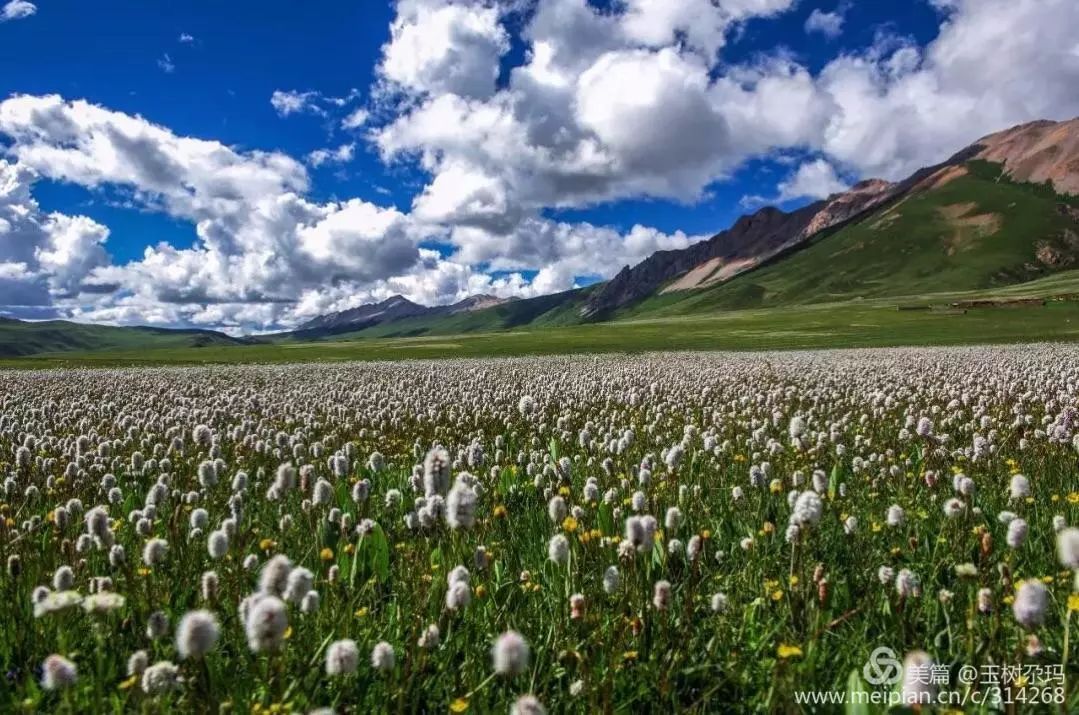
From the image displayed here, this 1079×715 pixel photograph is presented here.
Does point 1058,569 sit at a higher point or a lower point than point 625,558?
lower

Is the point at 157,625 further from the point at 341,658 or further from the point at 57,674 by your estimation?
the point at 341,658

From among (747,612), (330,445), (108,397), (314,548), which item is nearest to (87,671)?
(314,548)

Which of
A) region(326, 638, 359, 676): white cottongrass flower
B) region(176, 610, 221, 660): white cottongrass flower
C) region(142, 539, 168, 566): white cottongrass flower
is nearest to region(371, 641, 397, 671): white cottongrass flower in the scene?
region(326, 638, 359, 676): white cottongrass flower

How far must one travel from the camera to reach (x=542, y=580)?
16.7 ft

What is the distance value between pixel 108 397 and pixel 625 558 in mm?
20369

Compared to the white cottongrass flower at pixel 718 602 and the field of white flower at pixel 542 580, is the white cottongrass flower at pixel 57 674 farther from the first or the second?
the white cottongrass flower at pixel 718 602

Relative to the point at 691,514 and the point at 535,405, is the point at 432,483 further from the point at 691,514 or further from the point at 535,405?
the point at 535,405

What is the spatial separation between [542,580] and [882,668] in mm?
2407

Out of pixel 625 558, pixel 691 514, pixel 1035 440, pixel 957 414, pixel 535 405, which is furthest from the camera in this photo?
pixel 535 405

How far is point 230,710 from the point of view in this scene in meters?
3.02

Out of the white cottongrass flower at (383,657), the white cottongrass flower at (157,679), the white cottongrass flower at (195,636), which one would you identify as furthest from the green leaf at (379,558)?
the white cottongrass flower at (195,636)

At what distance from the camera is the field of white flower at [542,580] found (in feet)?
11.0

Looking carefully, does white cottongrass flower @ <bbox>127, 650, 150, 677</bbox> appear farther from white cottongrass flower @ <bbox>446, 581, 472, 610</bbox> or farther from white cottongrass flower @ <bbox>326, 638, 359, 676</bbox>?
white cottongrass flower @ <bbox>446, 581, 472, 610</bbox>

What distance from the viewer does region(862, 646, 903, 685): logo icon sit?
3.38 metres
